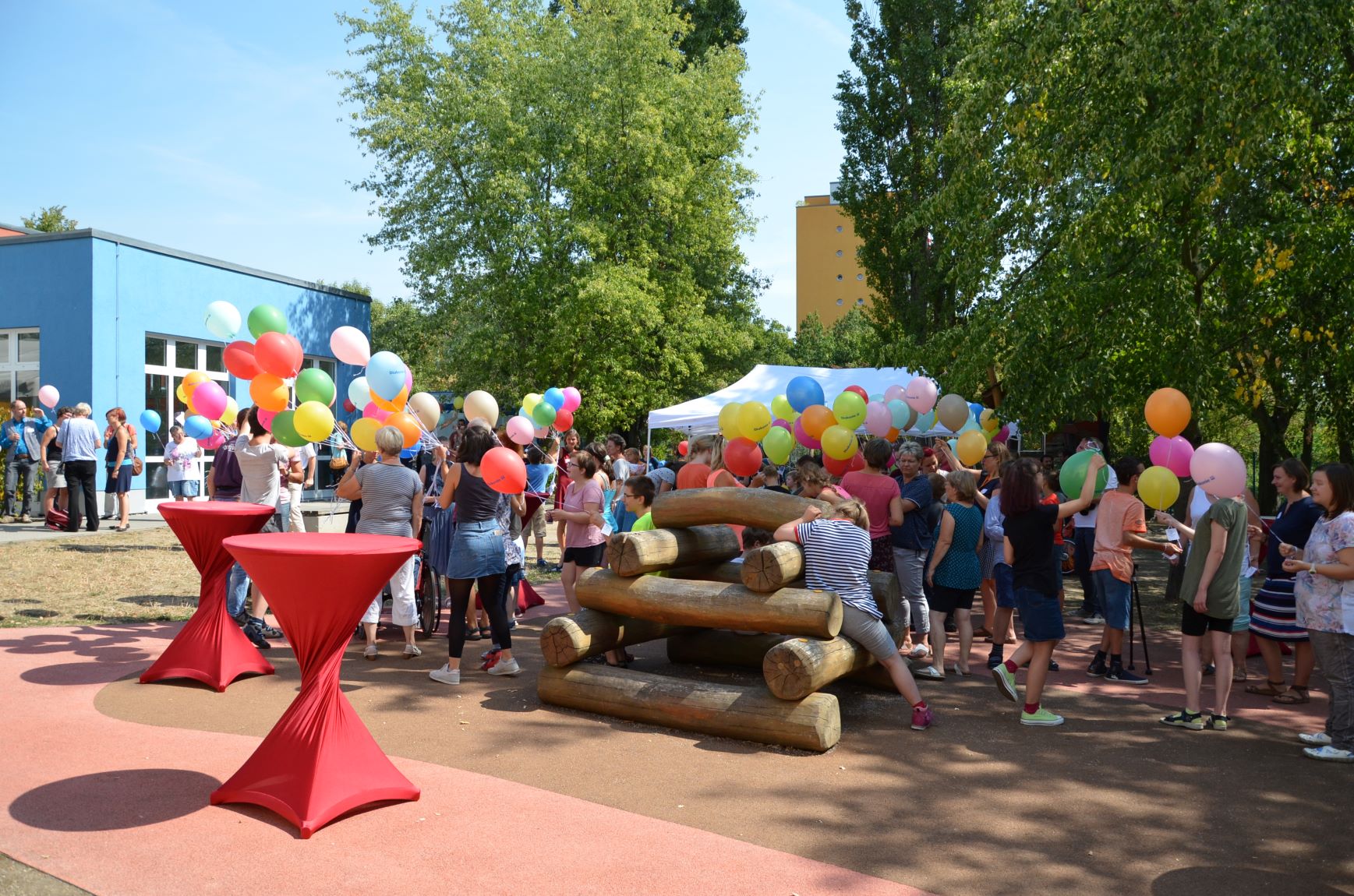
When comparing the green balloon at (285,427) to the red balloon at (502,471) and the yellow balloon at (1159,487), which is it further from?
the yellow balloon at (1159,487)

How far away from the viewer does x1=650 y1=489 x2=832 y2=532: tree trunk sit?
6.61 m

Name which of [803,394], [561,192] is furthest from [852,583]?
[561,192]

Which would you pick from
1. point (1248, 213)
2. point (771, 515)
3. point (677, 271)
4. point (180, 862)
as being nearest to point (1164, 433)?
point (771, 515)

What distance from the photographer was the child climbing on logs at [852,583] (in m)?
6.17

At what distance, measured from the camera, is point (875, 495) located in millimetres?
7750

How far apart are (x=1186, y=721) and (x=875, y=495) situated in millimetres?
2643

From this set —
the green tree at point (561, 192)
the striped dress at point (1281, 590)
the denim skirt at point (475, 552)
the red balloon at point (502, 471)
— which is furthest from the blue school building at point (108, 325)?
the striped dress at point (1281, 590)

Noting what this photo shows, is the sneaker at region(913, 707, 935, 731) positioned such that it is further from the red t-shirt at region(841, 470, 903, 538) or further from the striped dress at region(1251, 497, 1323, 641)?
the striped dress at region(1251, 497, 1323, 641)

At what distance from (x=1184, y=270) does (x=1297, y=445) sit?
1709 centimetres

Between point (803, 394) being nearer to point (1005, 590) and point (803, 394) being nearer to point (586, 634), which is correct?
point (1005, 590)

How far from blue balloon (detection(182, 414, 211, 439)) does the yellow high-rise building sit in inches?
2721

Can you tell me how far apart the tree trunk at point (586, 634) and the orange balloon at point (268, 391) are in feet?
9.40

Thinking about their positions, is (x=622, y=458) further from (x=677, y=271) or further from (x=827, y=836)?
(x=677, y=271)

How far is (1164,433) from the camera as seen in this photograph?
746 cm
